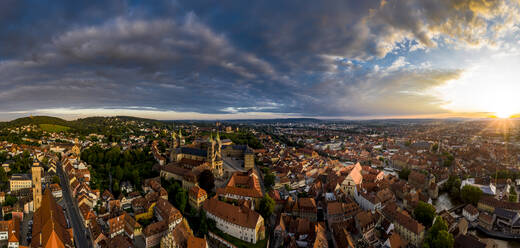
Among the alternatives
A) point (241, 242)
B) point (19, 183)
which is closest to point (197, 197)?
point (241, 242)

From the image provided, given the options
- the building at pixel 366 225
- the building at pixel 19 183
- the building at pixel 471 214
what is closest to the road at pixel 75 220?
the building at pixel 19 183

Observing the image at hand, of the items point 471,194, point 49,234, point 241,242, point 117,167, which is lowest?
point 241,242

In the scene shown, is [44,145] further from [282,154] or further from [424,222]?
[424,222]

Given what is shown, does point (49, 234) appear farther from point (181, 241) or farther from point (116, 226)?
point (181, 241)

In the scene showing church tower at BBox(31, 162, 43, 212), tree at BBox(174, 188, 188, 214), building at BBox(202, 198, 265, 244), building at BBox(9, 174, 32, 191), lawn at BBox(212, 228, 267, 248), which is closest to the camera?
lawn at BBox(212, 228, 267, 248)

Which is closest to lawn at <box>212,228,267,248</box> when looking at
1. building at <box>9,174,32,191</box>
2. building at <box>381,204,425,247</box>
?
building at <box>381,204,425,247</box>

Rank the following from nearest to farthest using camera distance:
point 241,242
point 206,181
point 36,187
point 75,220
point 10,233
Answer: point 10,233
point 241,242
point 75,220
point 36,187
point 206,181

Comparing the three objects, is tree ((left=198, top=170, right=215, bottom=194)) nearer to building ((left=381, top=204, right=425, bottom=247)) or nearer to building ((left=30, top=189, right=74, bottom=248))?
building ((left=30, top=189, right=74, bottom=248))
